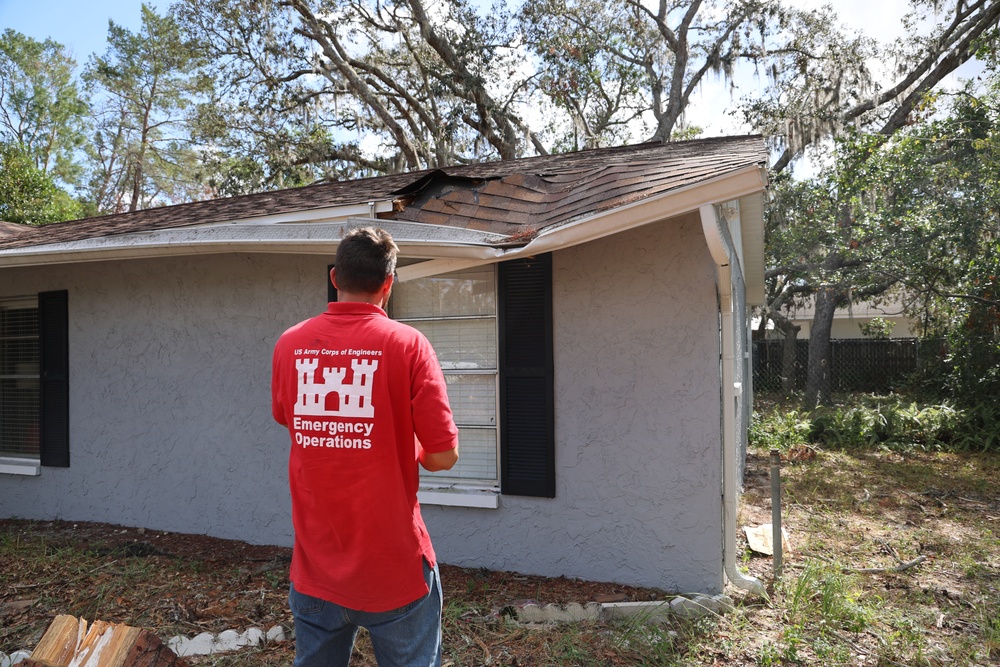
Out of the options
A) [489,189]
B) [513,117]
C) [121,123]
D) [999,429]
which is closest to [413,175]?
[489,189]

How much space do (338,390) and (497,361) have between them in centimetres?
281

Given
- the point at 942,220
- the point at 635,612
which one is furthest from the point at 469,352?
the point at 942,220

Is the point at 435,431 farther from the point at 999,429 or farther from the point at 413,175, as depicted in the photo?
the point at 999,429

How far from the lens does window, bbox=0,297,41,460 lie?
6652 mm

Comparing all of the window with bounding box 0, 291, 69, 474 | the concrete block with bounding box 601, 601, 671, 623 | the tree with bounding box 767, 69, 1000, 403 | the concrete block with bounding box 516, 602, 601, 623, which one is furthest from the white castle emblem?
the tree with bounding box 767, 69, 1000, 403

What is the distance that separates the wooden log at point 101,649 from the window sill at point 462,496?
2115 millimetres

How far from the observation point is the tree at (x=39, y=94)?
26.9m

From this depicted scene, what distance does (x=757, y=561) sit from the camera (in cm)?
525

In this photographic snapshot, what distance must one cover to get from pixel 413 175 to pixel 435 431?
4.80 meters

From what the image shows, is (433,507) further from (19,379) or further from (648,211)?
(19,379)

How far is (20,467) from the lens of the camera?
641 cm

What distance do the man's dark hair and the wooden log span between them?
175 centimetres

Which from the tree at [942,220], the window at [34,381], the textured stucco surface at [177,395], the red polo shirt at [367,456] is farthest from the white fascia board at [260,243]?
the tree at [942,220]

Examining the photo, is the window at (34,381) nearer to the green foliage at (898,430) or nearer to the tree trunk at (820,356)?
the green foliage at (898,430)
